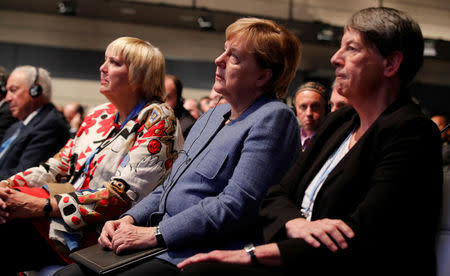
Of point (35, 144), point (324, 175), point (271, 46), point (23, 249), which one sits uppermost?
point (271, 46)

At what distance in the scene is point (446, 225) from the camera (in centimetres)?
118

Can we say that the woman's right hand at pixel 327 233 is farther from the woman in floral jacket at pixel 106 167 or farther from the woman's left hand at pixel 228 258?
the woman in floral jacket at pixel 106 167

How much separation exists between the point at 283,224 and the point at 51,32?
8587 millimetres

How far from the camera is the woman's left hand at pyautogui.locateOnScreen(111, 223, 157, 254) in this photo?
152 cm

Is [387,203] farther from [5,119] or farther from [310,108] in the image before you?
[5,119]

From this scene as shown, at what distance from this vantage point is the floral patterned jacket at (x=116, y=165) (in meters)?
1.92

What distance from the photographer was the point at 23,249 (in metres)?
2.11

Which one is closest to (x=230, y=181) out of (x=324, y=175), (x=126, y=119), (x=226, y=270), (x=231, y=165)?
(x=231, y=165)

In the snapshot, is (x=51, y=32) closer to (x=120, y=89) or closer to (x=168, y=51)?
(x=168, y=51)

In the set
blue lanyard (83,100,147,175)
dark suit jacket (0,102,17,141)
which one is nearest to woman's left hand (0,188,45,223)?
blue lanyard (83,100,147,175)

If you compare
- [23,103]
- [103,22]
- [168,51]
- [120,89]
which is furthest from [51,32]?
[120,89]

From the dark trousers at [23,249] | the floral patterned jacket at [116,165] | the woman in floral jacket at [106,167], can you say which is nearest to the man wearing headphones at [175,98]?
the woman in floral jacket at [106,167]

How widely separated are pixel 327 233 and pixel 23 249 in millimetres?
1547

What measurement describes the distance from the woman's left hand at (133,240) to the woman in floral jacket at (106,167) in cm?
40
